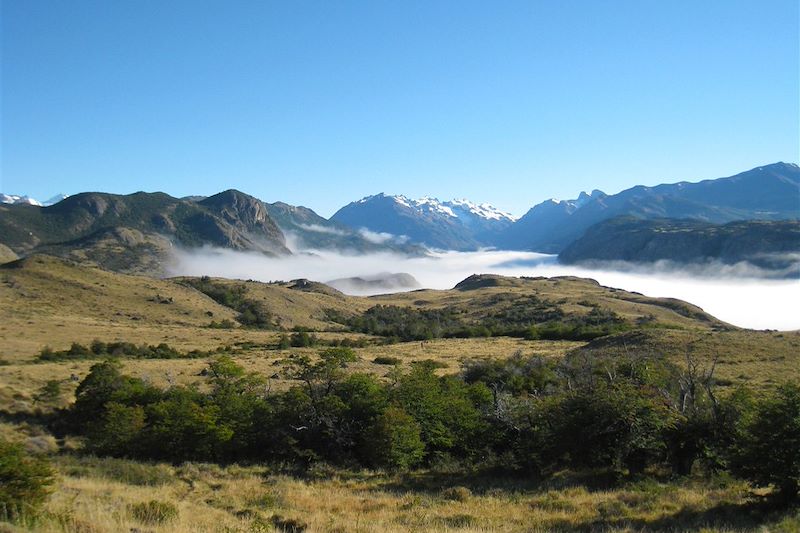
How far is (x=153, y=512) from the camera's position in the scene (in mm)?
13047

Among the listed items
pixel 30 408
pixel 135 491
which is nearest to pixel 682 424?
pixel 135 491

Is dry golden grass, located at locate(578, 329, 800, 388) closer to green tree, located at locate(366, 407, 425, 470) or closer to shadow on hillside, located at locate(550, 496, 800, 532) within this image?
shadow on hillside, located at locate(550, 496, 800, 532)

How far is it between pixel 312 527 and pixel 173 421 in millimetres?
16207

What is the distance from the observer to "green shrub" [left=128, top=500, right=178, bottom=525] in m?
12.4

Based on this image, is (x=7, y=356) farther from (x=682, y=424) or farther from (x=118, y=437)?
(x=682, y=424)

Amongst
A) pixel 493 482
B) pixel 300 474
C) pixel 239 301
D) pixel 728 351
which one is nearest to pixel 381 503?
pixel 493 482

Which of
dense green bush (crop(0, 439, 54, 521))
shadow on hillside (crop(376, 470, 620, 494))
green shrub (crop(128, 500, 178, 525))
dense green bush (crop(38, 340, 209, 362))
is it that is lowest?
dense green bush (crop(38, 340, 209, 362))

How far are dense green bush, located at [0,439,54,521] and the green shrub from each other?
198 centimetres

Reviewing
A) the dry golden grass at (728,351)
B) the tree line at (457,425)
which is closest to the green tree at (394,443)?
the tree line at (457,425)

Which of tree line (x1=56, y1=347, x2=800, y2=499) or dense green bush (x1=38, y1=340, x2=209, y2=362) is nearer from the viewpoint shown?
tree line (x1=56, y1=347, x2=800, y2=499)

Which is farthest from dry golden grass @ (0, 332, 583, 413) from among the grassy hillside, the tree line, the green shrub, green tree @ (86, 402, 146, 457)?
the green shrub

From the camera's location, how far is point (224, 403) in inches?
1133

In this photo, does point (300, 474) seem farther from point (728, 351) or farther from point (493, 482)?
point (728, 351)

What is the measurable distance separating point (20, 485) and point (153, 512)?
326cm
